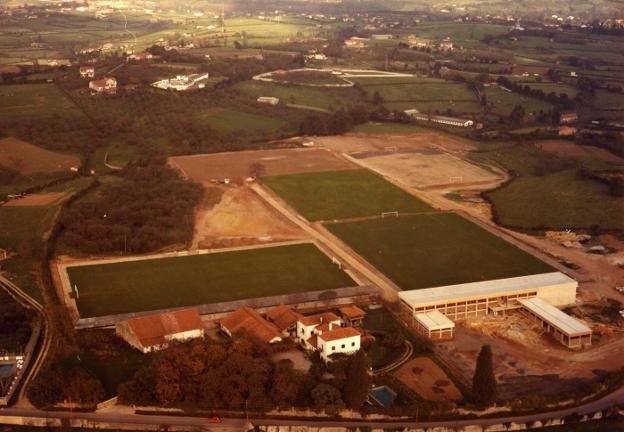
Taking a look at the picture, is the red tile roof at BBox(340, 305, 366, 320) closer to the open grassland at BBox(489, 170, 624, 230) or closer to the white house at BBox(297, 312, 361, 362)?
the white house at BBox(297, 312, 361, 362)

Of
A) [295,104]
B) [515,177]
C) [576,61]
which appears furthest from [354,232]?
[576,61]

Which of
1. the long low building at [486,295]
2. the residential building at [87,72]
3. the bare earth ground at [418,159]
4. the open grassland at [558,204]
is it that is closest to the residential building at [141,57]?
the residential building at [87,72]

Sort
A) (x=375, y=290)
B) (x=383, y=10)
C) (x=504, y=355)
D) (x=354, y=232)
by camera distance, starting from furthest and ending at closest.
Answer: (x=383, y=10) < (x=354, y=232) < (x=375, y=290) < (x=504, y=355)

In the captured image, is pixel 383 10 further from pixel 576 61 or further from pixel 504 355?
pixel 504 355

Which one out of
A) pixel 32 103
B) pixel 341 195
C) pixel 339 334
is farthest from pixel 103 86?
pixel 339 334

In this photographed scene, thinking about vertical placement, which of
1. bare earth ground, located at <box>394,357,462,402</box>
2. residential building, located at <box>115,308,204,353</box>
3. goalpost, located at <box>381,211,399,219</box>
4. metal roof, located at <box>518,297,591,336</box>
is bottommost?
goalpost, located at <box>381,211,399,219</box>

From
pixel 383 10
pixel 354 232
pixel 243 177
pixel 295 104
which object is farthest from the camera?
pixel 383 10

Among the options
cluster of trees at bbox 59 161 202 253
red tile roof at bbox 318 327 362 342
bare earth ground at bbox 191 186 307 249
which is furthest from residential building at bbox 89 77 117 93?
red tile roof at bbox 318 327 362 342
